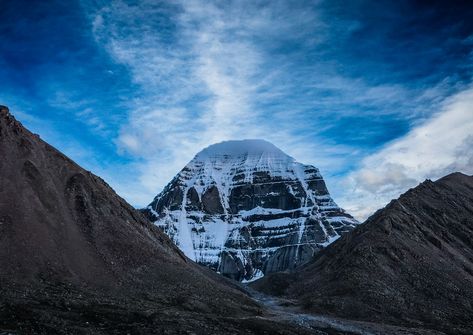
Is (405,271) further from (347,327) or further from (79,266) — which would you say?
(79,266)

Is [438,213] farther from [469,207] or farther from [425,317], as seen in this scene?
[425,317]

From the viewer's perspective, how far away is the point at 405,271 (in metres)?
95.3

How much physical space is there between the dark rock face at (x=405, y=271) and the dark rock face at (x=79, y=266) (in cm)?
2241

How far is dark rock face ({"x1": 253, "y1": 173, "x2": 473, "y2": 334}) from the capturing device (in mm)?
80312

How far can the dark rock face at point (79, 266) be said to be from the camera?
155 ft

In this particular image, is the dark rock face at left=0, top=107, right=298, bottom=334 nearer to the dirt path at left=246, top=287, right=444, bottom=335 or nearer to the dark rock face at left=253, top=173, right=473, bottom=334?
the dirt path at left=246, top=287, right=444, bottom=335

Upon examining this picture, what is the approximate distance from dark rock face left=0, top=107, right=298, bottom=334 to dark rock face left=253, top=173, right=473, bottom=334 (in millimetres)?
22410

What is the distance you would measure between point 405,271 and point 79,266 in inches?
2591

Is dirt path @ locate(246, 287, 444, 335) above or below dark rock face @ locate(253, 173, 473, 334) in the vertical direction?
below

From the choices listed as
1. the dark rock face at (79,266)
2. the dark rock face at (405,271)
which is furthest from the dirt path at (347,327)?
the dark rock face at (79,266)

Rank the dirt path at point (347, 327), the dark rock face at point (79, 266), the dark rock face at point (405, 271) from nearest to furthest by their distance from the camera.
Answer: the dark rock face at point (79, 266) → the dirt path at point (347, 327) → the dark rock face at point (405, 271)

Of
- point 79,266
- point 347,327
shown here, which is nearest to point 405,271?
point 347,327

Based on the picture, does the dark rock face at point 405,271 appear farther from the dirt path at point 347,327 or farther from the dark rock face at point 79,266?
the dark rock face at point 79,266

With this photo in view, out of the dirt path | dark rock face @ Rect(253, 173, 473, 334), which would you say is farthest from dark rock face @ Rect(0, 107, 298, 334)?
dark rock face @ Rect(253, 173, 473, 334)
